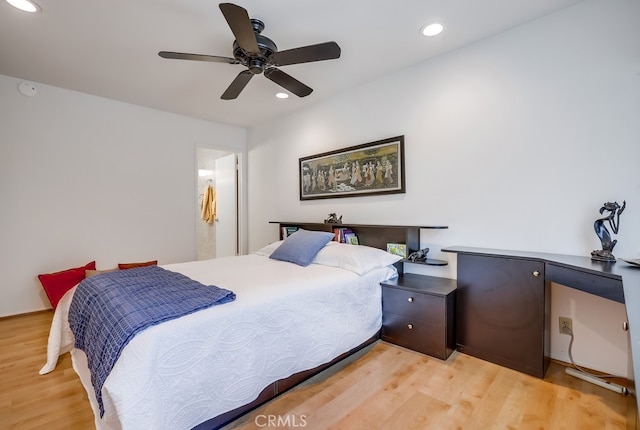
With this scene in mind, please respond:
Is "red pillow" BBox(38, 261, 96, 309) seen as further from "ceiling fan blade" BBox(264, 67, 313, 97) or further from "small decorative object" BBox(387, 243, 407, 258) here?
"small decorative object" BBox(387, 243, 407, 258)

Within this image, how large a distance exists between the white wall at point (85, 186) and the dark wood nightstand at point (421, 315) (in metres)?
3.21

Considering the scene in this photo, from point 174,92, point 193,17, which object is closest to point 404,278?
point 193,17

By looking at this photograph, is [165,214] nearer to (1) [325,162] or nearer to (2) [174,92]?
(2) [174,92]

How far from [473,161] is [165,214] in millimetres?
3936

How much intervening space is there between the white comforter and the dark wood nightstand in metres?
0.12

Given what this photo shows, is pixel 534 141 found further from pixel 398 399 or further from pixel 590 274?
pixel 398 399

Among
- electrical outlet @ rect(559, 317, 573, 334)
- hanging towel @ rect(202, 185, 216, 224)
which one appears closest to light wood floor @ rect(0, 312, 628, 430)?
electrical outlet @ rect(559, 317, 573, 334)

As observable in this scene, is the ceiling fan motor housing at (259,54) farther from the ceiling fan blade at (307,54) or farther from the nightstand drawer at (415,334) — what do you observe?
the nightstand drawer at (415,334)

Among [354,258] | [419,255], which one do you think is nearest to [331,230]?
[354,258]

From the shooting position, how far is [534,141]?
2.19m

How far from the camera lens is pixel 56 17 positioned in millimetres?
2125

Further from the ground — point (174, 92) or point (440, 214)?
point (174, 92)

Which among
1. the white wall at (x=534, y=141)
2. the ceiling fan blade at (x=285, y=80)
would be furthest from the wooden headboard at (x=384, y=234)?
the ceiling fan blade at (x=285, y=80)

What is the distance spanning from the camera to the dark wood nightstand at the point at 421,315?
7.22 ft
